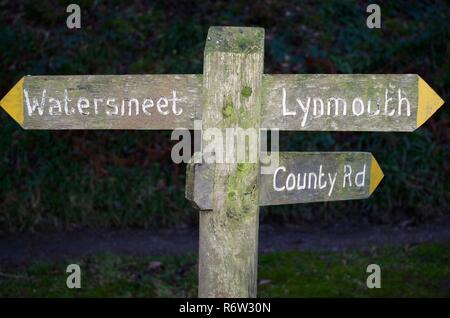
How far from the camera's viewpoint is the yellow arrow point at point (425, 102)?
3266 millimetres

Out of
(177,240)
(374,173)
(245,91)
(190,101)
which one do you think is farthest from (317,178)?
(177,240)

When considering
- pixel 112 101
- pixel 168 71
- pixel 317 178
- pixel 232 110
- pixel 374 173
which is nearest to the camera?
pixel 232 110

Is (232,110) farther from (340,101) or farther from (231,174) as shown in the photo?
(340,101)

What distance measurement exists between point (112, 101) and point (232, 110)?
0.54m

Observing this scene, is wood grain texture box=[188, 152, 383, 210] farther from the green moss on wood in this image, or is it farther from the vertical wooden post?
the green moss on wood

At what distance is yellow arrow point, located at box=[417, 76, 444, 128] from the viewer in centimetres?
327

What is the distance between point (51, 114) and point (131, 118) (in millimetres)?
358

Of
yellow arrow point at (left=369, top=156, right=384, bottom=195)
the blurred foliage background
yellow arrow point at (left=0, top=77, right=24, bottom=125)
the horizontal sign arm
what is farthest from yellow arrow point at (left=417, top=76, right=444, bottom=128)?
the blurred foliage background

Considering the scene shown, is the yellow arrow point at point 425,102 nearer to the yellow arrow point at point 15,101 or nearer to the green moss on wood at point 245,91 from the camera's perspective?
the green moss on wood at point 245,91

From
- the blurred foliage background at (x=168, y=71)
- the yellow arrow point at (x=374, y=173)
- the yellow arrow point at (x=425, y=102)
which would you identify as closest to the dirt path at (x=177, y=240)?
the blurred foliage background at (x=168, y=71)

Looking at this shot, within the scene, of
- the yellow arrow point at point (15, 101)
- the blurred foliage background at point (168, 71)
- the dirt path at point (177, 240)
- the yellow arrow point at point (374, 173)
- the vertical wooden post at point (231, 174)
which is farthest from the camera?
the blurred foliage background at point (168, 71)

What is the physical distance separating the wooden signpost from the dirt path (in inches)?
163

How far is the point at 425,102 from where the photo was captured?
3.29 m

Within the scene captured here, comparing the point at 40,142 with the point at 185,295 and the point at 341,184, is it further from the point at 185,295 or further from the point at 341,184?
the point at 341,184
